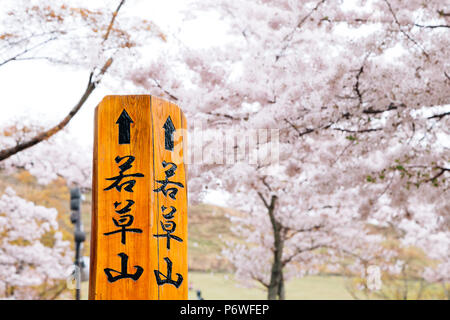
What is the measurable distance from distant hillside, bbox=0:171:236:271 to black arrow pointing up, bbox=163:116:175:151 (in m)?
9.00

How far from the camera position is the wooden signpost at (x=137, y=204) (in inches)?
89.7

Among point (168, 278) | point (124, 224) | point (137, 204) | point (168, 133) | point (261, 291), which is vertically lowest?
point (261, 291)

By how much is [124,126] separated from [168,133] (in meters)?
0.27

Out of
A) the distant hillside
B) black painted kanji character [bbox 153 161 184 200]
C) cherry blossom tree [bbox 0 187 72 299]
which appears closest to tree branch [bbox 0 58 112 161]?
black painted kanji character [bbox 153 161 184 200]

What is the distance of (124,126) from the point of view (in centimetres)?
242

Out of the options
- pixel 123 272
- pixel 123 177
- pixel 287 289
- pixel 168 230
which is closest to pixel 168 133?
pixel 123 177

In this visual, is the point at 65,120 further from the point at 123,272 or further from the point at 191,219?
the point at 191,219

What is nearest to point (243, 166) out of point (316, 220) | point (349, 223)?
point (316, 220)

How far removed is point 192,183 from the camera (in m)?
5.44

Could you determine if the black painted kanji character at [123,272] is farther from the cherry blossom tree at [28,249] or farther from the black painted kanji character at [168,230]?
the cherry blossom tree at [28,249]

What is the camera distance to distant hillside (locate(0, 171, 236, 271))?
445 inches

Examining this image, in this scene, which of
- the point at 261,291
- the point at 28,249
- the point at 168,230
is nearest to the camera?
the point at 168,230

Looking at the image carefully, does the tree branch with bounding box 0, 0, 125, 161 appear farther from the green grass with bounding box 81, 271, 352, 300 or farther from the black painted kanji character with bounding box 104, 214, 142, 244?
the green grass with bounding box 81, 271, 352, 300
